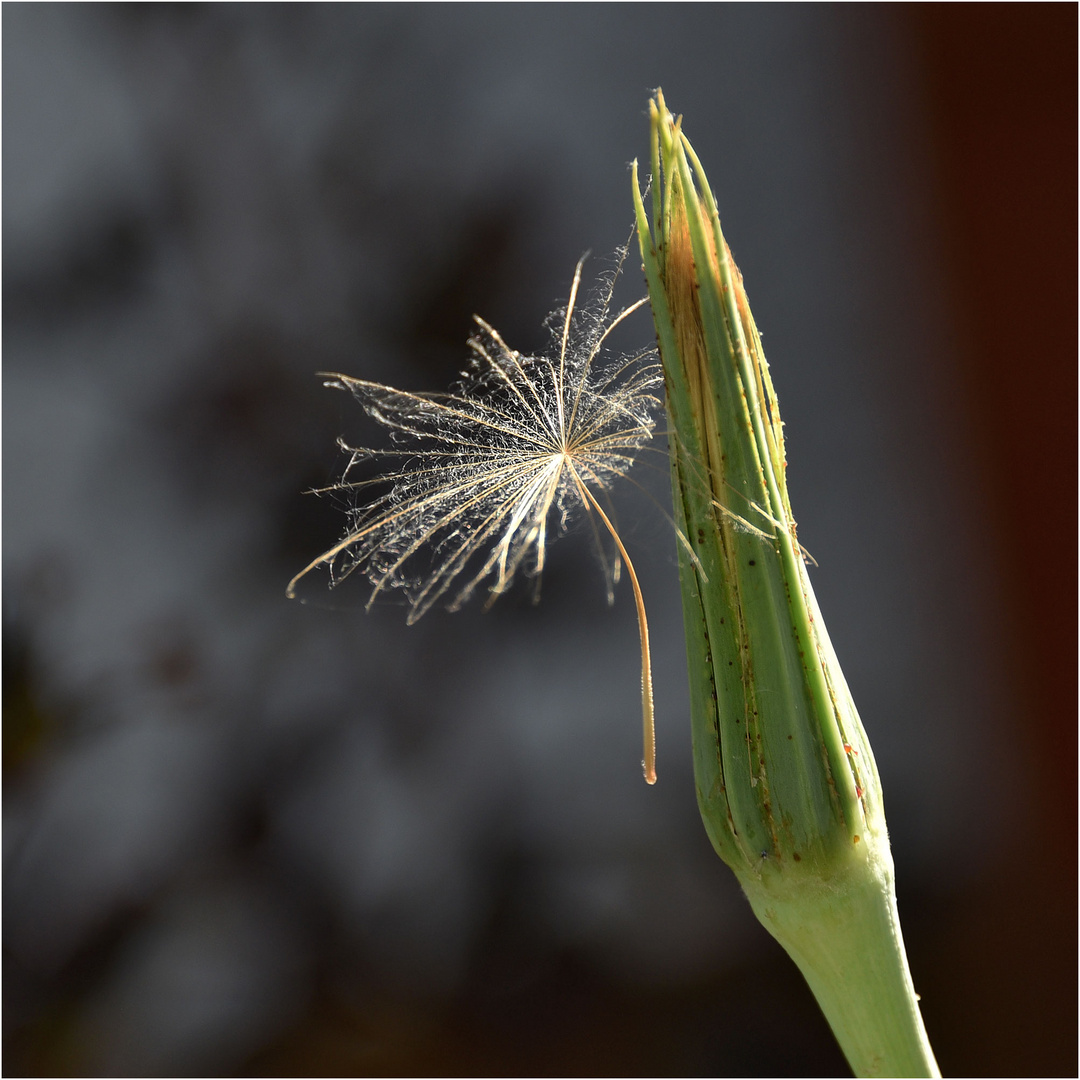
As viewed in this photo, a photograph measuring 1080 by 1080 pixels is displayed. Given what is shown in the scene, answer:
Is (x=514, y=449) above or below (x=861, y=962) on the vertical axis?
above

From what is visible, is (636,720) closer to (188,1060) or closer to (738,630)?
(188,1060)

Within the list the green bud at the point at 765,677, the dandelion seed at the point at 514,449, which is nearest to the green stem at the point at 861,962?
the green bud at the point at 765,677

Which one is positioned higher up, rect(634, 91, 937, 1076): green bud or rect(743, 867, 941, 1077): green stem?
rect(634, 91, 937, 1076): green bud

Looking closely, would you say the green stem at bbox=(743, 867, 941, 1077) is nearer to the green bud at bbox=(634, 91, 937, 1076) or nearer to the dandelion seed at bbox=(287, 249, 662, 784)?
the green bud at bbox=(634, 91, 937, 1076)

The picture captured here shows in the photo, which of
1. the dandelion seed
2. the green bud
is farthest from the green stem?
the dandelion seed

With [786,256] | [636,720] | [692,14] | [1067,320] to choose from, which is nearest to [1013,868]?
[636,720]

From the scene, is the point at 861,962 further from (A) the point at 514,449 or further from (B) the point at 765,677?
(A) the point at 514,449

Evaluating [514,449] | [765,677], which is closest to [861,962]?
[765,677]

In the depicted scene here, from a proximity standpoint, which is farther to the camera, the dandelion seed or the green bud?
the dandelion seed

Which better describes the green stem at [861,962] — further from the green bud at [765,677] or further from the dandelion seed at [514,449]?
the dandelion seed at [514,449]
